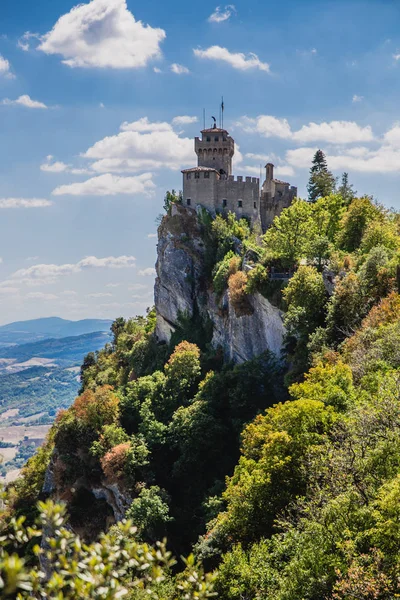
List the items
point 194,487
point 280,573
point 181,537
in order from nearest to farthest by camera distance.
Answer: point 280,573 < point 181,537 < point 194,487

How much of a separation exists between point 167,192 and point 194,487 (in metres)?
41.0

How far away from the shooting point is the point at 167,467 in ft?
149

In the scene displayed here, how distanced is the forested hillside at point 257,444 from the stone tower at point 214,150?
7.40m

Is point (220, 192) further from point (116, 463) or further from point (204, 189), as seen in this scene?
point (116, 463)

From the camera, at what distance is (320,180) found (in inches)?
3152

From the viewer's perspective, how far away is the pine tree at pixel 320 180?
80.1 m

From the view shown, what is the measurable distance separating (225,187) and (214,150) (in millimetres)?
6334

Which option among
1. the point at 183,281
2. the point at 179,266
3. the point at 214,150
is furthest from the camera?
the point at 214,150

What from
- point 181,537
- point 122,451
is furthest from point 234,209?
point 181,537

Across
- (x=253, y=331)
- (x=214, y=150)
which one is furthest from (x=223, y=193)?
(x=253, y=331)

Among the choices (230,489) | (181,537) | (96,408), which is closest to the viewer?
(230,489)

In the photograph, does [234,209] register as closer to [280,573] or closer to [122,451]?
[122,451]

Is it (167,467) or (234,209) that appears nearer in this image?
(167,467)

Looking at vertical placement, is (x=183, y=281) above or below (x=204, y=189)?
below
